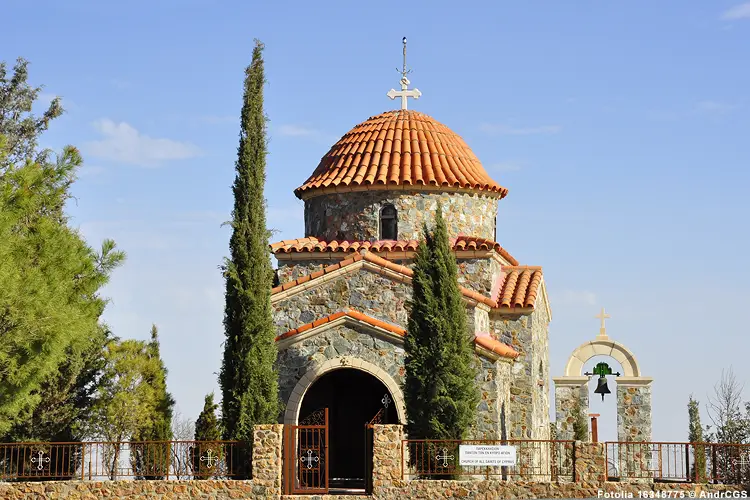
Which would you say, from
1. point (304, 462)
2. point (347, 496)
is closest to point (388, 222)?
point (304, 462)

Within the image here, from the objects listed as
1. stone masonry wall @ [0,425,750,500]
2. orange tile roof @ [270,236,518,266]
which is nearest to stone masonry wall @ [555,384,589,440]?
orange tile roof @ [270,236,518,266]

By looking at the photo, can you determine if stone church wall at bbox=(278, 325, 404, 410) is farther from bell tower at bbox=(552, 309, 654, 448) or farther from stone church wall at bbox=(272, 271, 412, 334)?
bell tower at bbox=(552, 309, 654, 448)

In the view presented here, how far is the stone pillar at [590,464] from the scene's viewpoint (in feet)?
69.9

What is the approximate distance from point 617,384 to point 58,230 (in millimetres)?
15765

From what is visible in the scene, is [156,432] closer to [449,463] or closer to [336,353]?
[336,353]

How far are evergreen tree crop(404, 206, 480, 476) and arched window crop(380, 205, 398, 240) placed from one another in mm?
5064

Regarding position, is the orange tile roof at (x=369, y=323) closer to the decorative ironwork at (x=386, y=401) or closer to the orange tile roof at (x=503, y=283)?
the orange tile roof at (x=503, y=283)

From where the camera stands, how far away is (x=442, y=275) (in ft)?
76.3

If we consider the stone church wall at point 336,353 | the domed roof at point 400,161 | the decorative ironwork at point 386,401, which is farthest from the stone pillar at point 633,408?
the stone church wall at point 336,353

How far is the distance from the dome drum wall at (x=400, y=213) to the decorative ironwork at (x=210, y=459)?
8290 mm

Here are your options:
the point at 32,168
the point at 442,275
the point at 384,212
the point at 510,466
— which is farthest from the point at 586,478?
the point at 32,168

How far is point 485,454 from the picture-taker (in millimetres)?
21641

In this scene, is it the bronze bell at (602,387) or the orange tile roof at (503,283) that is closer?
the orange tile roof at (503,283)

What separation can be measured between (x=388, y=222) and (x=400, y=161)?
1.73 meters
